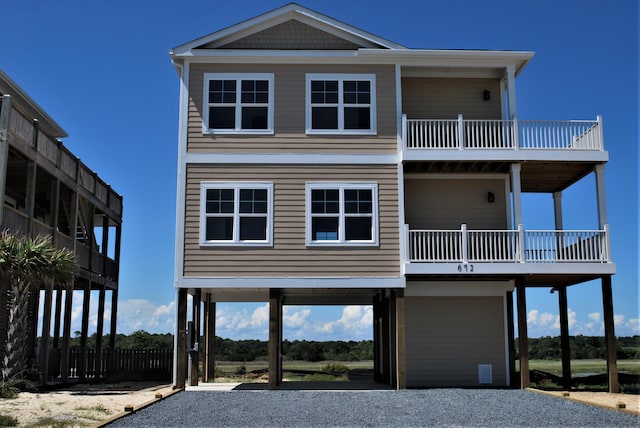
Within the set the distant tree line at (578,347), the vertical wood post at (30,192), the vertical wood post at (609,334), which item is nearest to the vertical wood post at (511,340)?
the vertical wood post at (609,334)

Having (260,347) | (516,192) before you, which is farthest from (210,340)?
(260,347)

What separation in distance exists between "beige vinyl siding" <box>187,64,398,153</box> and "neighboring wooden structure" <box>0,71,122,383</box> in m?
4.44

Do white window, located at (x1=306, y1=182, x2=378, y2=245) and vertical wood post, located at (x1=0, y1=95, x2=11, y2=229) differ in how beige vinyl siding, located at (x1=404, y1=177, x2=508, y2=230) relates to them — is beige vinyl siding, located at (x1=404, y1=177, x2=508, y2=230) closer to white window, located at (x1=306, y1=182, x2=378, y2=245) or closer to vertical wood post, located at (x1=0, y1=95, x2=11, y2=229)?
white window, located at (x1=306, y1=182, x2=378, y2=245)

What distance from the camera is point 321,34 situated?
21203 mm

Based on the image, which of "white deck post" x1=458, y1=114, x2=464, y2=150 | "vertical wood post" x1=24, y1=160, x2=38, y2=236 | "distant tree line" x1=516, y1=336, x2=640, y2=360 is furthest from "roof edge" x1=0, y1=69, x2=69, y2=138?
"distant tree line" x1=516, y1=336, x2=640, y2=360

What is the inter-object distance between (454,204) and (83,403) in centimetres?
1134

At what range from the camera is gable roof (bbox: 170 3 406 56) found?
68.1 ft

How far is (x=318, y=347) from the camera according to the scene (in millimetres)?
48469

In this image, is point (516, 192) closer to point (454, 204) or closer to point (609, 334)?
point (454, 204)

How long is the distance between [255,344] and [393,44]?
33518 mm

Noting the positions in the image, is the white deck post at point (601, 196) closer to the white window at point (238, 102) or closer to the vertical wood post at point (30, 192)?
the white window at point (238, 102)

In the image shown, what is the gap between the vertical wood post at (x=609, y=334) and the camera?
19.5 meters

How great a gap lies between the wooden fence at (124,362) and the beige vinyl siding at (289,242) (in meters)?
6.50

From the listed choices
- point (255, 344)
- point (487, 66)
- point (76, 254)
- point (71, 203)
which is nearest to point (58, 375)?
point (76, 254)
